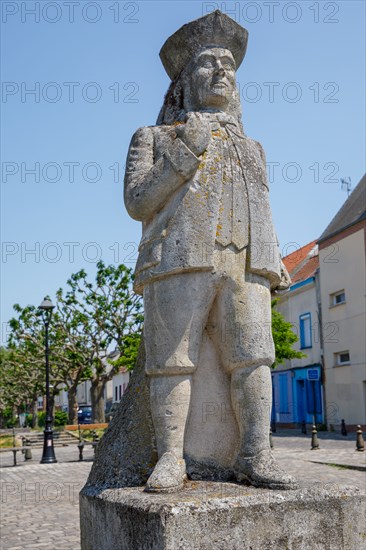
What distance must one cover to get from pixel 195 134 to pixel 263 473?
6.44ft

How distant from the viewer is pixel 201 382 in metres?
3.90

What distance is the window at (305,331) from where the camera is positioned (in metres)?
32.9

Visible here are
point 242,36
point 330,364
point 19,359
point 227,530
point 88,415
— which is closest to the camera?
point 227,530

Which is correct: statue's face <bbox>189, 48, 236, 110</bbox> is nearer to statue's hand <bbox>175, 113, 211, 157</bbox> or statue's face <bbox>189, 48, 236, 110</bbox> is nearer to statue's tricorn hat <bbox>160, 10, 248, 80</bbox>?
statue's tricorn hat <bbox>160, 10, 248, 80</bbox>

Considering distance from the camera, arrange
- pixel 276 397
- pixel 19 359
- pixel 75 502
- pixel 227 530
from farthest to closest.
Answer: pixel 19 359
pixel 276 397
pixel 75 502
pixel 227 530

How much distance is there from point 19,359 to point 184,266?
41.0m

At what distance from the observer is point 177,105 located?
4.44 m

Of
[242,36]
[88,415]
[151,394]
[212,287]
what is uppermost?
[242,36]

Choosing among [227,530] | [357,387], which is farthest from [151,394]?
[357,387]

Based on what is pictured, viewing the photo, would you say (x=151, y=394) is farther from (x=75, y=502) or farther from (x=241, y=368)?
(x=75, y=502)

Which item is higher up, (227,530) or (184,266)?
(184,266)

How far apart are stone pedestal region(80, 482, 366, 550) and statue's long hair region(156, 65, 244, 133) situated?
2301mm

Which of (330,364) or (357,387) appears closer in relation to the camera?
(357,387)

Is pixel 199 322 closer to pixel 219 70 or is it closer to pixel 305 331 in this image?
pixel 219 70
